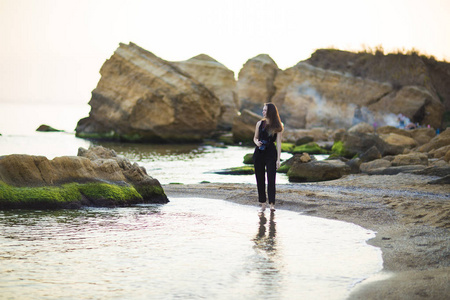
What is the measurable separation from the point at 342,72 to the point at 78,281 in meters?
64.2

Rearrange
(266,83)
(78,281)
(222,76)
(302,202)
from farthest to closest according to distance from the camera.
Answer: (266,83)
(222,76)
(302,202)
(78,281)

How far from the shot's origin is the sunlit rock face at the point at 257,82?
258ft

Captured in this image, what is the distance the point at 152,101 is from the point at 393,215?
3790 centimetres

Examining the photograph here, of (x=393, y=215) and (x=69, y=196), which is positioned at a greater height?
(x=69, y=196)

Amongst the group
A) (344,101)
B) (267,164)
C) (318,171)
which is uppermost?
(344,101)

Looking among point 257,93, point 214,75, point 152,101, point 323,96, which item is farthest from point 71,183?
point 257,93

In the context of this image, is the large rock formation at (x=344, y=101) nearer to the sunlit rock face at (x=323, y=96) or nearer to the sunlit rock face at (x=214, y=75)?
the sunlit rock face at (x=323, y=96)

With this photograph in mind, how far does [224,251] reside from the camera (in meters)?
6.96

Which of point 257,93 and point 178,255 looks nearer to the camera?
point 178,255

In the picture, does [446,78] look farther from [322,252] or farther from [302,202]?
[322,252]

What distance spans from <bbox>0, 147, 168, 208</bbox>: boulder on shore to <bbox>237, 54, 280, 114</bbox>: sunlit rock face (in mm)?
67220

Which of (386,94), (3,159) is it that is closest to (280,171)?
(3,159)

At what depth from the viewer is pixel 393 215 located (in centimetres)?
967

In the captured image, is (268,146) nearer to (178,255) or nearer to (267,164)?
(267,164)
